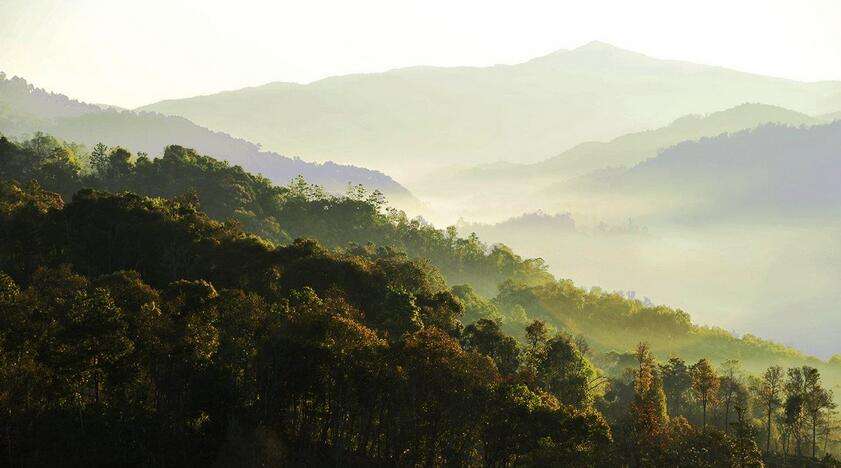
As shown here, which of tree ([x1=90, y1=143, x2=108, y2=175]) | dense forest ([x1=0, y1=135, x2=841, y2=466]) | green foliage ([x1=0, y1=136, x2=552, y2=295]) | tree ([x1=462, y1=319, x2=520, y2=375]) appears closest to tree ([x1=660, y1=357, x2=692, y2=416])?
dense forest ([x1=0, y1=135, x2=841, y2=466])

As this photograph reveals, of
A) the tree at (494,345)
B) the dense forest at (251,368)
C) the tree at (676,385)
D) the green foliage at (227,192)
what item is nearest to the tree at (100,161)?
the green foliage at (227,192)

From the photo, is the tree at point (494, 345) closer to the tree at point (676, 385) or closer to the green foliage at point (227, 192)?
the tree at point (676, 385)

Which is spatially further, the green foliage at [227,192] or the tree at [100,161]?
the tree at [100,161]

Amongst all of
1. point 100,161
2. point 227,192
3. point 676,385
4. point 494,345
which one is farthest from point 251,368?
point 100,161

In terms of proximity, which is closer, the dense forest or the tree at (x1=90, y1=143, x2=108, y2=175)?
the dense forest

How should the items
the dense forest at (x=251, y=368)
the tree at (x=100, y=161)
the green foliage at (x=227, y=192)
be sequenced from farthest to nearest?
the tree at (x=100, y=161)
the green foliage at (x=227, y=192)
the dense forest at (x=251, y=368)

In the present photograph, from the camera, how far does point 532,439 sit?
154 feet

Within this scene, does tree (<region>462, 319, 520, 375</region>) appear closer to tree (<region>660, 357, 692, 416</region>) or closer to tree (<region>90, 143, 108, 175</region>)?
tree (<region>660, 357, 692, 416</region>)

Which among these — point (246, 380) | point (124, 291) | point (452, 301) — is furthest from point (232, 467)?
point (452, 301)

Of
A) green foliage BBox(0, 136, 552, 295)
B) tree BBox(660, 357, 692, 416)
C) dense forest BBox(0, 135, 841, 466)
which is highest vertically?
green foliage BBox(0, 136, 552, 295)

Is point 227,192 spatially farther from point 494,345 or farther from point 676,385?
point 676,385

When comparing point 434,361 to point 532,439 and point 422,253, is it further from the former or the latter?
point 422,253

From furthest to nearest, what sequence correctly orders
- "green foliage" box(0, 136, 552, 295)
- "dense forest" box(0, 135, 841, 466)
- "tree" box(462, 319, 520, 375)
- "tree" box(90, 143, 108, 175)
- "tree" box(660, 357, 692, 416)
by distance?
"tree" box(90, 143, 108, 175), "green foliage" box(0, 136, 552, 295), "tree" box(660, 357, 692, 416), "tree" box(462, 319, 520, 375), "dense forest" box(0, 135, 841, 466)

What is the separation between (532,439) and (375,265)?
36.4 m
